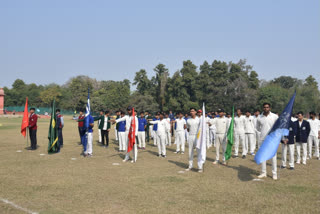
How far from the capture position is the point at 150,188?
307 inches

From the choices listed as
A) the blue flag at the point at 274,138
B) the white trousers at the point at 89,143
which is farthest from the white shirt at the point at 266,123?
the white trousers at the point at 89,143

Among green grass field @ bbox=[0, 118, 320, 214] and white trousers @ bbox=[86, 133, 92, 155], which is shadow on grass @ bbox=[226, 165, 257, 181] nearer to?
green grass field @ bbox=[0, 118, 320, 214]

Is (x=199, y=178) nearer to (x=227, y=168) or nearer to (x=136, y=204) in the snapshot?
(x=227, y=168)

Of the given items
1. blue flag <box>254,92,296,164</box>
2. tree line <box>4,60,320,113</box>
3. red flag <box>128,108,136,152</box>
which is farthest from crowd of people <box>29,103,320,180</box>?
tree line <box>4,60,320,113</box>

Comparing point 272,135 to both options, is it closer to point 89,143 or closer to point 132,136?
point 132,136

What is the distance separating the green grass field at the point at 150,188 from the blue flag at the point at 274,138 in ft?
2.69

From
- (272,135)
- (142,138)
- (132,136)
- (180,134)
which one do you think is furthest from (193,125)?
(142,138)

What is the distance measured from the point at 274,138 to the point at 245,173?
1746mm

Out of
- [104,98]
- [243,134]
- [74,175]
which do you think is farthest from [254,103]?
[74,175]

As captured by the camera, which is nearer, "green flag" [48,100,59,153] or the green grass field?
the green grass field

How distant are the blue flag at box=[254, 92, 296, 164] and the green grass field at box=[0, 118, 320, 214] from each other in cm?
82

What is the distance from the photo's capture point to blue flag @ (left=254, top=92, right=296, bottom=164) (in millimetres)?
8727

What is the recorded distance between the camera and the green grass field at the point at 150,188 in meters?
6.24

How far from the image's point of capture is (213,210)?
6.05m
